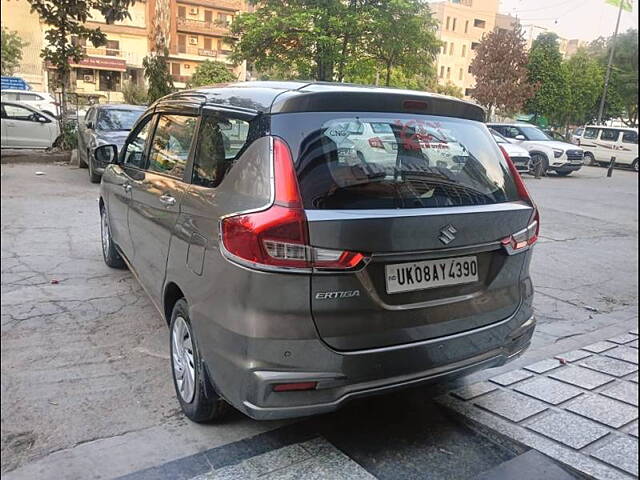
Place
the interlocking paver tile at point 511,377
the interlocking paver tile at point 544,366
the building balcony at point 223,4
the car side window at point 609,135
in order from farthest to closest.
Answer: the car side window at point 609,135, the building balcony at point 223,4, the interlocking paver tile at point 544,366, the interlocking paver tile at point 511,377

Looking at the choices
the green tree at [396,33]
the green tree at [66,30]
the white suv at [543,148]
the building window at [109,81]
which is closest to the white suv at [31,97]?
the building window at [109,81]

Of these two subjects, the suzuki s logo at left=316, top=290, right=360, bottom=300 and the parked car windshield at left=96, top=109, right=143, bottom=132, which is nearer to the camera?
the suzuki s logo at left=316, top=290, right=360, bottom=300

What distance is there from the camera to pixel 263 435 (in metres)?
2.71

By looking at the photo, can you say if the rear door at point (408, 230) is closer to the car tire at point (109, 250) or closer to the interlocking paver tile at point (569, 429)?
the interlocking paver tile at point (569, 429)

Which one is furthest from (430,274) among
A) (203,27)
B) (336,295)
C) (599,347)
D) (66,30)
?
(66,30)

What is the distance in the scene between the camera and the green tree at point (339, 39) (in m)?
8.73

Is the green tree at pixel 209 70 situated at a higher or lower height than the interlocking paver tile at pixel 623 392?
higher

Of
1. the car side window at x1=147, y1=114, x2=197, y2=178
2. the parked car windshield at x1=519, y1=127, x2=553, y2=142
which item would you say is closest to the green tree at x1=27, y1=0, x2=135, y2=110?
the car side window at x1=147, y1=114, x2=197, y2=178

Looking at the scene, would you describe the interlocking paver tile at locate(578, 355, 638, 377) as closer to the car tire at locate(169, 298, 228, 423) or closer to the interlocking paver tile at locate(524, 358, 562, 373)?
the interlocking paver tile at locate(524, 358, 562, 373)

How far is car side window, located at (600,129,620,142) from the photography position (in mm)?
21258

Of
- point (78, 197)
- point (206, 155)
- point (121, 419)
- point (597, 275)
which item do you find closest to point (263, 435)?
point (121, 419)

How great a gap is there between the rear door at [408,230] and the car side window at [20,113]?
14.7 meters

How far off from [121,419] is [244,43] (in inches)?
280

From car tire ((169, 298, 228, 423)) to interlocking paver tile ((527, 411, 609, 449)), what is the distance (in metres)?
1.64
